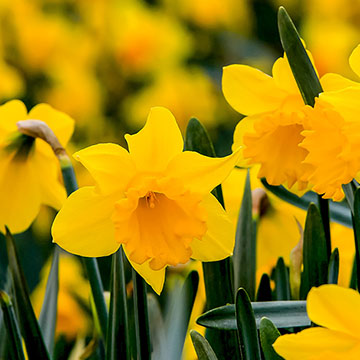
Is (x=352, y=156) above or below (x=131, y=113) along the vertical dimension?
below

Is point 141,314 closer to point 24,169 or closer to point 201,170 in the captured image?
point 201,170

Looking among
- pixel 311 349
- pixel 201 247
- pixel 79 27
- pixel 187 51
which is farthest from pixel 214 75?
pixel 311 349

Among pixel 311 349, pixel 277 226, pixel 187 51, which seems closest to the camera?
pixel 311 349

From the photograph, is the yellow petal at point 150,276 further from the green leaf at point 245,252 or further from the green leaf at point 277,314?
the green leaf at point 245,252

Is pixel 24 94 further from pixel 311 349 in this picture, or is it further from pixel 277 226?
pixel 311 349

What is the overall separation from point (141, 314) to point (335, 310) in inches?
9.5

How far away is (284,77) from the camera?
2.57 feet

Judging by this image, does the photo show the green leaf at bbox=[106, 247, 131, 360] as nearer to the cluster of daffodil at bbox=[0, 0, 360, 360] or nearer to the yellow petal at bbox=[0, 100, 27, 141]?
the cluster of daffodil at bbox=[0, 0, 360, 360]

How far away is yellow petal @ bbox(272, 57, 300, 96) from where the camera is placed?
775 millimetres

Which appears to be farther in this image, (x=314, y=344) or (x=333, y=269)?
(x=333, y=269)

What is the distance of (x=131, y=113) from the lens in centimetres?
259

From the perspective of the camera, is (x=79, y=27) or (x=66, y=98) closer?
(x=66, y=98)

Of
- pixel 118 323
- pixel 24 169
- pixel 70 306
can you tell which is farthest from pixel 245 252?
pixel 70 306

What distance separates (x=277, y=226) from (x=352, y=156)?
362mm
